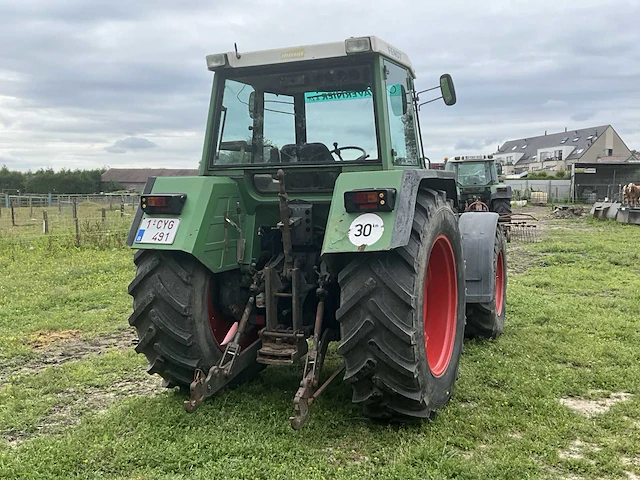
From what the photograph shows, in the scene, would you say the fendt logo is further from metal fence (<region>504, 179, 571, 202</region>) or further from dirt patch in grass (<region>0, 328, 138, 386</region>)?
metal fence (<region>504, 179, 571, 202</region>)

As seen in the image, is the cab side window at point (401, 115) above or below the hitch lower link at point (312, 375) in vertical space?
above

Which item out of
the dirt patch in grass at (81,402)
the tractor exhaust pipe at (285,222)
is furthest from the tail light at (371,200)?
the dirt patch in grass at (81,402)

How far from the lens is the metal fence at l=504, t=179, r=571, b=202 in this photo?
3481 cm

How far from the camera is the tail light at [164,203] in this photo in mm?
3994

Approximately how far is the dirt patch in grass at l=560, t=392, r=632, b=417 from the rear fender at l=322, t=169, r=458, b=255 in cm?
189

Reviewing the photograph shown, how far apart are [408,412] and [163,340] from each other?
1.67m

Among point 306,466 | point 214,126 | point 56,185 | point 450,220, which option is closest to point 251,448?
point 306,466

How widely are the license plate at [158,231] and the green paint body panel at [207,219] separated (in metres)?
0.03

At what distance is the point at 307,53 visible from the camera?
166 inches

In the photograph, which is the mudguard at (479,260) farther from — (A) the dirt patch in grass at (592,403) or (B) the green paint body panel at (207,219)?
(B) the green paint body panel at (207,219)

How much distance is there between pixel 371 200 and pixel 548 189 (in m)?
35.6

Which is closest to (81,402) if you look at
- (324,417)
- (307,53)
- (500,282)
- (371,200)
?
(324,417)

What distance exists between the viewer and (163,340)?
13.2 feet

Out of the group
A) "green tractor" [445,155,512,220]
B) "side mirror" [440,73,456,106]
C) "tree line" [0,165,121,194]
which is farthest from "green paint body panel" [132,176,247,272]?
"tree line" [0,165,121,194]
